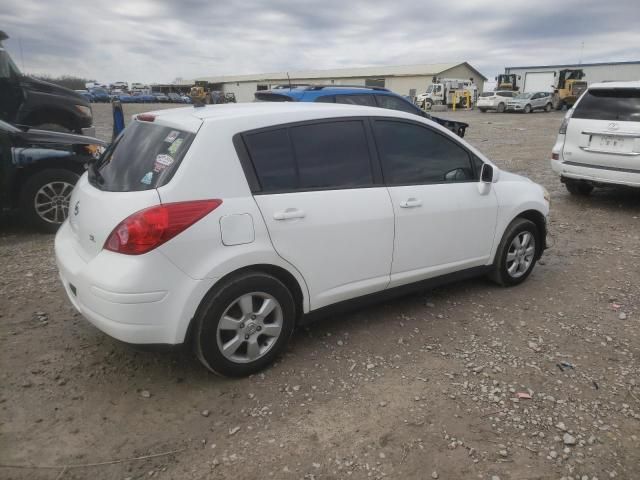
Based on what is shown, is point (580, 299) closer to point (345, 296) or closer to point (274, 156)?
point (345, 296)

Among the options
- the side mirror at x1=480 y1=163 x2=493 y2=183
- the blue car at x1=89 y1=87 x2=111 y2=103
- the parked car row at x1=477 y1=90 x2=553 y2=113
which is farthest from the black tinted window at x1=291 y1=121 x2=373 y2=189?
the blue car at x1=89 y1=87 x2=111 y2=103

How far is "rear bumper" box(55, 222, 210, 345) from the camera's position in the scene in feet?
8.34

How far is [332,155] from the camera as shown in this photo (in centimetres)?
321

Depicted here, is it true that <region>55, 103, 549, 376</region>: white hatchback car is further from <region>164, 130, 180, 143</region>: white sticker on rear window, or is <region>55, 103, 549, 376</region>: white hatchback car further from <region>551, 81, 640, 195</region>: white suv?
<region>551, 81, 640, 195</region>: white suv

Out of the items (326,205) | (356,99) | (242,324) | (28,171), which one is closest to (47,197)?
(28,171)

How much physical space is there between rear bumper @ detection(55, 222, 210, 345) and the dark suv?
24.4 ft

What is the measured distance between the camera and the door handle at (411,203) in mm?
3430

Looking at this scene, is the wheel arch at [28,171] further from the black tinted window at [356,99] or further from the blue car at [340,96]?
the black tinted window at [356,99]

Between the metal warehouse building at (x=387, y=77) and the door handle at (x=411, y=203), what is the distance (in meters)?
48.1

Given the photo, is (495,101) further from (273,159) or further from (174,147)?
(174,147)

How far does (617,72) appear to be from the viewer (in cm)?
4469

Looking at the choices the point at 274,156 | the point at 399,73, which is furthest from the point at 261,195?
the point at 399,73

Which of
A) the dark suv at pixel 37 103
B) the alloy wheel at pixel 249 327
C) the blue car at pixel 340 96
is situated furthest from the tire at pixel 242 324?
the dark suv at pixel 37 103

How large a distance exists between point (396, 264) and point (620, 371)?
1598mm
